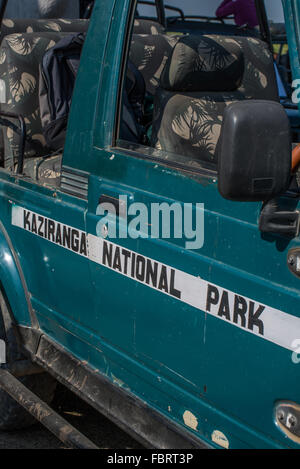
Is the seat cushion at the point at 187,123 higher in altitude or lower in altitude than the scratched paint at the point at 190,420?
higher

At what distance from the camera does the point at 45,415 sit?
2.62 metres

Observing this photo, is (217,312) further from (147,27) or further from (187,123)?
(147,27)

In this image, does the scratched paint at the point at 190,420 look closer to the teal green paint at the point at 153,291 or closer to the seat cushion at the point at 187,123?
the teal green paint at the point at 153,291

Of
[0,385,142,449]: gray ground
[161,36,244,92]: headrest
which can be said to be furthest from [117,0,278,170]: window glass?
[0,385,142,449]: gray ground

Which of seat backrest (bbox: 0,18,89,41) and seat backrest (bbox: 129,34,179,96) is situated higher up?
seat backrest (bbox: 0,18,89,41)

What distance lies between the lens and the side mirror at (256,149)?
1.52 m

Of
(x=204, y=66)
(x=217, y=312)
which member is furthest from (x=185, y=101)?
(x=217, y=312)

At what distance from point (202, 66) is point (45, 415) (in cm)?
152

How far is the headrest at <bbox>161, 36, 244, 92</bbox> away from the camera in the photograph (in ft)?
8.44

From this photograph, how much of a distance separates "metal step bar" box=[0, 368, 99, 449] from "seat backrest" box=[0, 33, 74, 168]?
1.17 meters

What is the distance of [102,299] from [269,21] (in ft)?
7.16

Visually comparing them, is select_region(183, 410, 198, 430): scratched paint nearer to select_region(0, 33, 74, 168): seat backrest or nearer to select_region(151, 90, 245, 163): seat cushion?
select_region(151, 90, 245, 163): seat cushion

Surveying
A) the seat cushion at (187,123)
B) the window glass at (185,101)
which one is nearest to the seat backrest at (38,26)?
the window glass at (185,101)

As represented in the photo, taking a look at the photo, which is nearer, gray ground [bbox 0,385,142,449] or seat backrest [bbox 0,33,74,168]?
gray ground [bbox 0,385,142,449]
